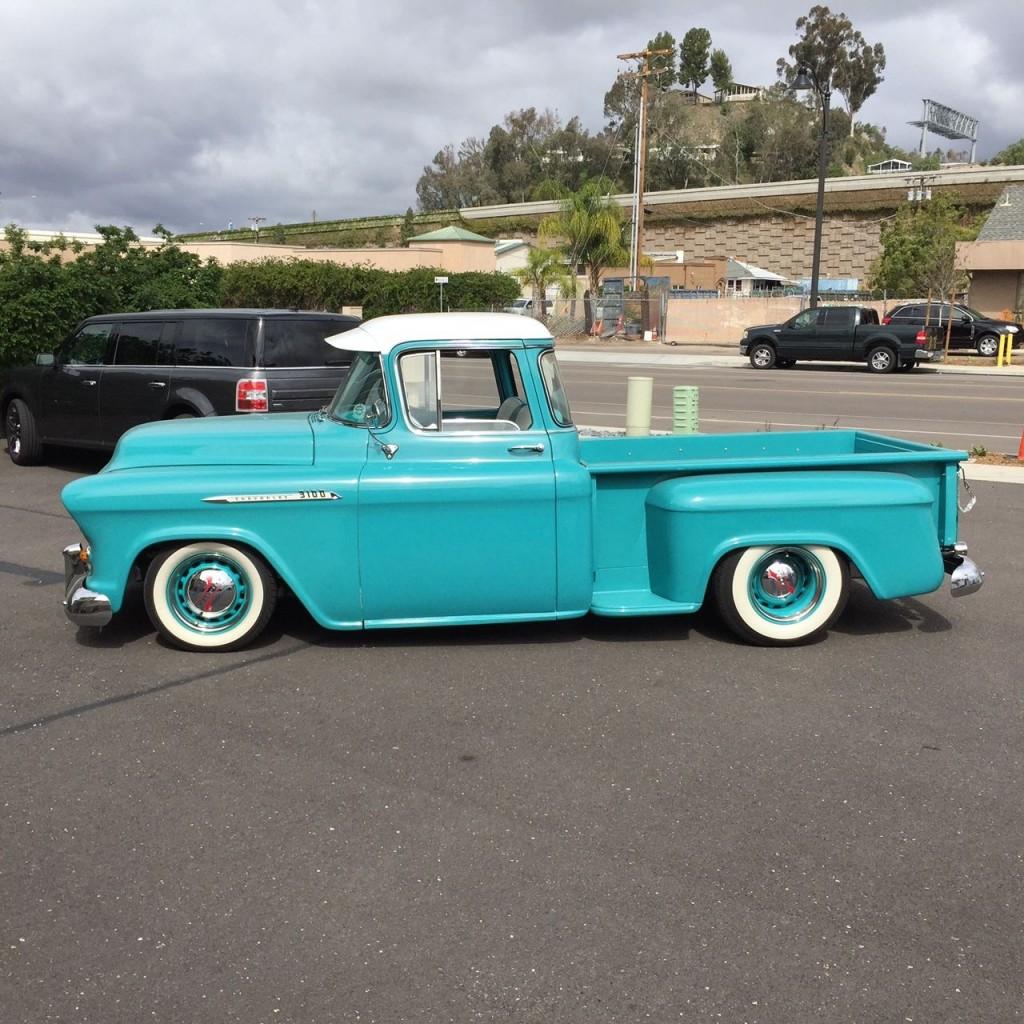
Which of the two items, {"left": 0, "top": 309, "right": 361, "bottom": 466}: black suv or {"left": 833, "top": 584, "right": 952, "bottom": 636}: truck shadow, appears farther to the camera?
{"left": 0, "top": 309, "right": 361, "bottom": 466}: black suv

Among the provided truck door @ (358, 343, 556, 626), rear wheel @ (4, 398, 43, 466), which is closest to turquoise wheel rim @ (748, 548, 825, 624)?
truck door @ (358, 343, 556, 626)

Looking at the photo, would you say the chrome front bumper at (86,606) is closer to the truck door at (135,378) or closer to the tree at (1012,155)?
the truck door at (135,378)

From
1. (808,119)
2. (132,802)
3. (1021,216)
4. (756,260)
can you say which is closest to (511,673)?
(132,802)

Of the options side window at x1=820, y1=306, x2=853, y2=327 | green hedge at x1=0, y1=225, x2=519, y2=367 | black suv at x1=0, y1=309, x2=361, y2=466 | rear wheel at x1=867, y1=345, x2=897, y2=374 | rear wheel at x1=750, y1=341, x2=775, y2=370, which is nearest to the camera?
black suv at x1=0, y1=309, x2=361, y2=466

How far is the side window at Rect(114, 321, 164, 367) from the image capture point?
10.8 m

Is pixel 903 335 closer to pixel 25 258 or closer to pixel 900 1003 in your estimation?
pixel 25 258

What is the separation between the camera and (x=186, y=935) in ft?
11.0

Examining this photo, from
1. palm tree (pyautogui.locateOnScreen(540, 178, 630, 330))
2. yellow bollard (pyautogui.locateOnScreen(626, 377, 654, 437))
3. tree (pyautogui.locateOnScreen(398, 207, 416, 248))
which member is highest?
tree (pyautogui.locateOnScreen(398, 207, 416, 248))

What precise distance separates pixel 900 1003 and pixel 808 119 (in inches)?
4414

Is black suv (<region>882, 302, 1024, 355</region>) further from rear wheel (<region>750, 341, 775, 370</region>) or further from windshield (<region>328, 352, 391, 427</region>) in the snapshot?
windshield (<region>328, 352, 391, 427</region>)

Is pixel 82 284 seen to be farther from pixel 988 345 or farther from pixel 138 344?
pixel 988 345

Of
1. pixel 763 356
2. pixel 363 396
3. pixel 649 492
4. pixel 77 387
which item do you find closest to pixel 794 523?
pixel 649 492

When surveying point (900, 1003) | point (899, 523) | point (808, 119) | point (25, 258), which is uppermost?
point (808, 119)

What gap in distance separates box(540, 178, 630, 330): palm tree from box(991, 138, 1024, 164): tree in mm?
65369
